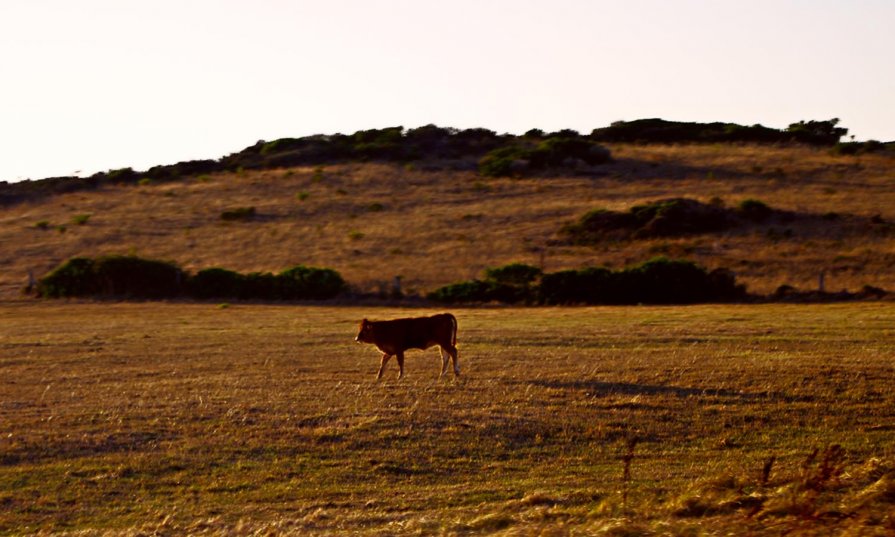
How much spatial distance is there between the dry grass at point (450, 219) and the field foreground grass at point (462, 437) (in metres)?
22.5

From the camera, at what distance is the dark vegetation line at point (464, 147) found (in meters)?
73.6

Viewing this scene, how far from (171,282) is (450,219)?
1778 centimetres

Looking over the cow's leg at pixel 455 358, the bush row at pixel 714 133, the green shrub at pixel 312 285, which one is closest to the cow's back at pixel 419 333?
the cow's leg at pixel 455 358

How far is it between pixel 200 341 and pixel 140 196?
46342 millimetres

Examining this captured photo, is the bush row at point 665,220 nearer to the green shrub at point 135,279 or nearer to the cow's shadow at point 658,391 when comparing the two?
the green shrub at point 135,279

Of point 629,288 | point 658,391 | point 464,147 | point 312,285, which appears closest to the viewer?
point 658,391

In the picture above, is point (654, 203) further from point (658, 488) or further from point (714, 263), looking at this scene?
point (658, 488)

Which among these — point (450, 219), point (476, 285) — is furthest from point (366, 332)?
point (450, 219)

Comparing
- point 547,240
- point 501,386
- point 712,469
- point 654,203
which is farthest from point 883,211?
point 712,469

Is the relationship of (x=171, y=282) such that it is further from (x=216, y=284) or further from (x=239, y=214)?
(x=239, y=214)

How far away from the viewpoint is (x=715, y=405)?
16031mm

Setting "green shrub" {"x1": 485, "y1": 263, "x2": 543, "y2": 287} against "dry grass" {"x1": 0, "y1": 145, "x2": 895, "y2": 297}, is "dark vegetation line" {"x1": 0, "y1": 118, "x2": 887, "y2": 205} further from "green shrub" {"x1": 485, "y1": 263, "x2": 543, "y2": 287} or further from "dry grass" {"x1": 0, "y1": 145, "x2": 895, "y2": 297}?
"green shrub" {"x1": 485, "y1": 263, "x2": 543, "y2": 287}

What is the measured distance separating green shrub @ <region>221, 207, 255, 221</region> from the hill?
10cm

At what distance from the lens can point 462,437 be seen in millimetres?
14195
